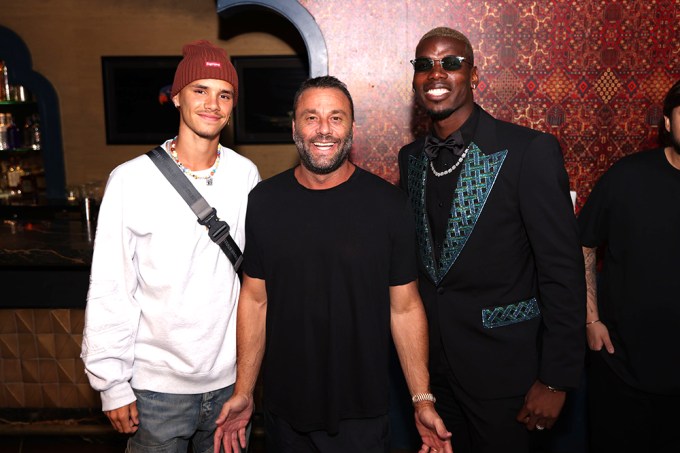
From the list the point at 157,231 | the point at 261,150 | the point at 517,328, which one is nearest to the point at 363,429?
the point at 517,328

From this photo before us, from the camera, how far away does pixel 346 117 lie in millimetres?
2146

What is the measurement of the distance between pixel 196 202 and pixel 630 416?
2013 millimetres

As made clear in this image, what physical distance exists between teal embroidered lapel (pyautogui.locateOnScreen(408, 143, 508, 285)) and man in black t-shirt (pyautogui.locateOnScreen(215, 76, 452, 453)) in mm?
163

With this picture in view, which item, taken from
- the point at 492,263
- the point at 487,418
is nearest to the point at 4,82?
the point at 492,263

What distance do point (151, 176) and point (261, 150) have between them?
4.80m

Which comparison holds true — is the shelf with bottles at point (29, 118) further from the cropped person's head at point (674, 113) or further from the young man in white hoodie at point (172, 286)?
the cropped person's head at point (674, 113)

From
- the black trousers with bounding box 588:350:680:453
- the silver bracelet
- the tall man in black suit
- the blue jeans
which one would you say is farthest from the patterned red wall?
the blue jeans

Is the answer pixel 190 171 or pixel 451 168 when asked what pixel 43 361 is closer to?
pixel 190 171

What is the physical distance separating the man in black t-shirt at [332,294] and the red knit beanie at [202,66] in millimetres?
336

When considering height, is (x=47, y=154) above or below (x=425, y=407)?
above

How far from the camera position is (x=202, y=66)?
2244 mm

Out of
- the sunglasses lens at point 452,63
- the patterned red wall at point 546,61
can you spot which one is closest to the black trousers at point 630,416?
the patterned red wall at point 546,61

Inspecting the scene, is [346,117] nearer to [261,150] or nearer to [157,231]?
[157,231]

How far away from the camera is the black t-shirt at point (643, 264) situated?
2.39m
